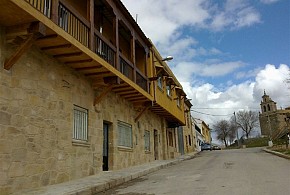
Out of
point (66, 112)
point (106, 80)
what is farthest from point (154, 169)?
point (66, 112)

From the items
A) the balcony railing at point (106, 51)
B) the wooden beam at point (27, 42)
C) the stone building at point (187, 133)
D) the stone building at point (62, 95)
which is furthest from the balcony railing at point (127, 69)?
the stone building at point (187, 133)

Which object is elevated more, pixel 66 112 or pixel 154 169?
pixel 66 112

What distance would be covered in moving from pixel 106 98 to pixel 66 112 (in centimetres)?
323

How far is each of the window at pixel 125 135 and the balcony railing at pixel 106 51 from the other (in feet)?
11.6

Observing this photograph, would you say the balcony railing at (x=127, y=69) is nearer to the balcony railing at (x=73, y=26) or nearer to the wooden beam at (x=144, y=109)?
the wooden beam at (x=144, y=109)

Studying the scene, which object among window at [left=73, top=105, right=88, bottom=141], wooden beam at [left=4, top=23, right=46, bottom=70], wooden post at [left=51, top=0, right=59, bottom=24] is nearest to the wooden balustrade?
window at [left=73, top=105, right=88, bottom=141]

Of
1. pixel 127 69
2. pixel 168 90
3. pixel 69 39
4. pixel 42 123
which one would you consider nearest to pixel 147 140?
pixel 168 90

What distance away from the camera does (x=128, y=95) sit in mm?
14508

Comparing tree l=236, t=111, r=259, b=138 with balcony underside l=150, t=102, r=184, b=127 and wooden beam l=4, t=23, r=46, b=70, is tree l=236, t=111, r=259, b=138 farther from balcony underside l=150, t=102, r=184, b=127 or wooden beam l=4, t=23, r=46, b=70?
wooden beam l=4, t=23, r=46, b=70

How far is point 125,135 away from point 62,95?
5821 millimetres

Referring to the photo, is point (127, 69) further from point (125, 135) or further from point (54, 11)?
point (54, 11)

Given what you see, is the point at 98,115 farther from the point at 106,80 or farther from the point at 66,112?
the point at 66,112

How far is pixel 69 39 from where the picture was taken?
8148 mm

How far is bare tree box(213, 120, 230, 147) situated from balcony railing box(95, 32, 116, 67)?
79.3m
